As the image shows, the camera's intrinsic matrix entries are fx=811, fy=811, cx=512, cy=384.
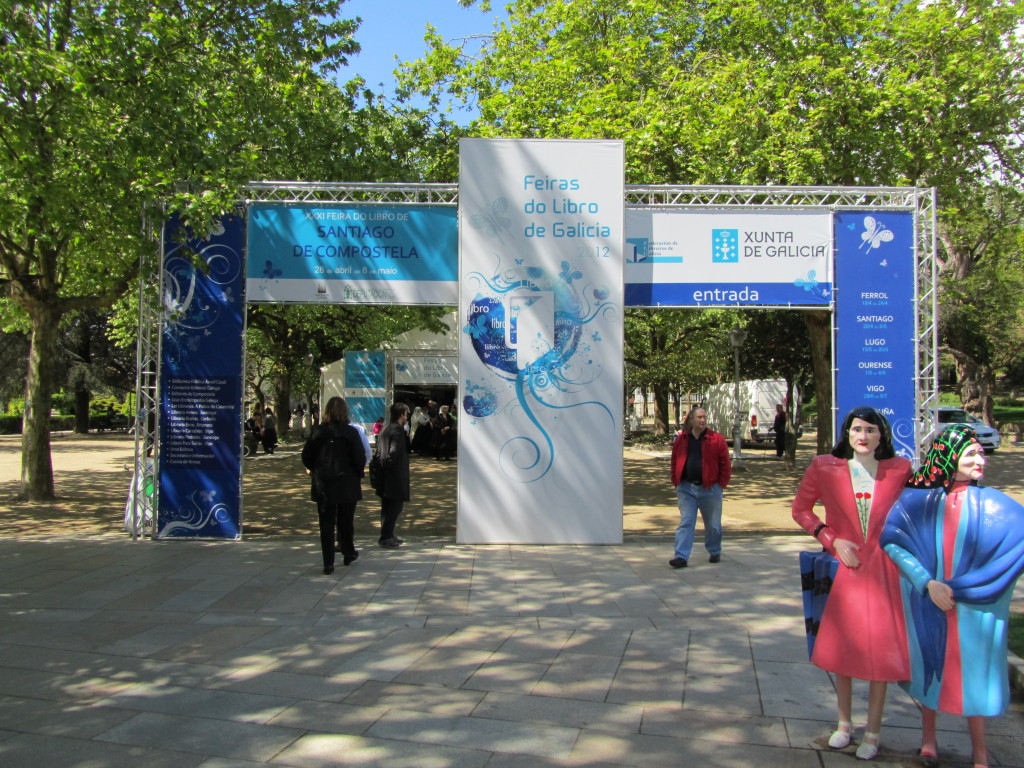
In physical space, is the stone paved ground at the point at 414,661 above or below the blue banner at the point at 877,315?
below

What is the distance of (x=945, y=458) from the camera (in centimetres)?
354

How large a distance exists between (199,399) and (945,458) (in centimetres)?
849

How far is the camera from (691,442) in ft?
28.1

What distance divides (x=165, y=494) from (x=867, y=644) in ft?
27.5

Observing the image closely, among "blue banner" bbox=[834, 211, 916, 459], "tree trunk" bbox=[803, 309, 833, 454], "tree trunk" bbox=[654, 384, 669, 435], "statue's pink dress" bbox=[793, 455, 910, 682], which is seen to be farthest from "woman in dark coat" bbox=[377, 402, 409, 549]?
"tree trunk" bbox=[654, 384, 669, 435]

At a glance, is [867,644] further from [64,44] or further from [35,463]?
[35,463]

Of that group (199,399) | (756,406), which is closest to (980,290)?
(756,406)

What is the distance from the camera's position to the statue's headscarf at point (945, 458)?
351 centimetres

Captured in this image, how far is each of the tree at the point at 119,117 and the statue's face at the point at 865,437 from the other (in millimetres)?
7344

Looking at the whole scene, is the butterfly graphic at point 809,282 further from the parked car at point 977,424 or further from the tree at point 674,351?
the parked car at point 977,424

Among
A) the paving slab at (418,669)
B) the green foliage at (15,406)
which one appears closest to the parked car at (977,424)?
the paving slab at (418,669)

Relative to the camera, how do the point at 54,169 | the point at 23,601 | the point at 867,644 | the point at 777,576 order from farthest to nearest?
the point at 54,169
the point at 777,576
the point at 23,601
the point at 867,644

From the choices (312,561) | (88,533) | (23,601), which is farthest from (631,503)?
(23,601)

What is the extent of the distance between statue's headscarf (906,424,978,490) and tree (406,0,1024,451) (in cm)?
1118
